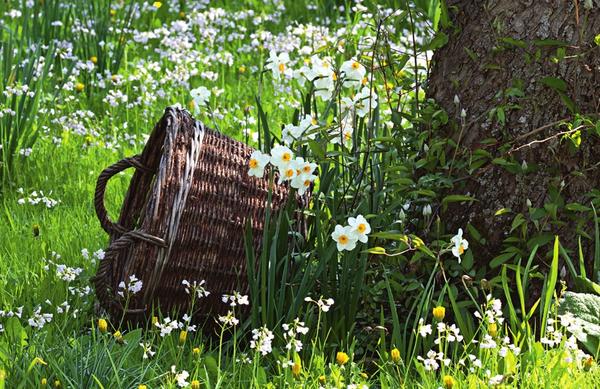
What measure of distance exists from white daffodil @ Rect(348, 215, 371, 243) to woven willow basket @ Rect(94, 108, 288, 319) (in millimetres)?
460

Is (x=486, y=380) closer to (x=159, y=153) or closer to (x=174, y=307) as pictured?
(x=174, y=307)

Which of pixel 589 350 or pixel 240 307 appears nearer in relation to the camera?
pixel 589 350

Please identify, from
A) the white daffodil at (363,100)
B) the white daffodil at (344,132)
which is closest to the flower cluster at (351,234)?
the white daffodil at (344,132)

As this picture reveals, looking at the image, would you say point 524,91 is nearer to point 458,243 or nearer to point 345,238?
point 458,243

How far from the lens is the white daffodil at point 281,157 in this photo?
2.72 m

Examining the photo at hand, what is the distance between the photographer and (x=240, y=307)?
120 inches

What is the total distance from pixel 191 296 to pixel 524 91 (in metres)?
1.13

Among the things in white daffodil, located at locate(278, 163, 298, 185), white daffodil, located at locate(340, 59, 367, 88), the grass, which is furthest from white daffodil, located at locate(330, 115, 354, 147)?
white daffodil, located at locate(278, 163, 298, 185)

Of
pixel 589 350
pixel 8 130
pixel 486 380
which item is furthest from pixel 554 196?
pixel 8 130

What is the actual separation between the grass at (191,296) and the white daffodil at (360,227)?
0.07 metres

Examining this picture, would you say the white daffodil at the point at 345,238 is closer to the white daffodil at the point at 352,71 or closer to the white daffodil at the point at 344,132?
the white daffodil at the point at 344,132

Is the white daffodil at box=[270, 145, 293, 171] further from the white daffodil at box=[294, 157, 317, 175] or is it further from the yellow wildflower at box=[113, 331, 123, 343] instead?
the yellow wildflower at box=[113, 331, 123, 343]

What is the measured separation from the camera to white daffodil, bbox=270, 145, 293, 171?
107 inches

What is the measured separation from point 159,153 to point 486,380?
1.33 m
